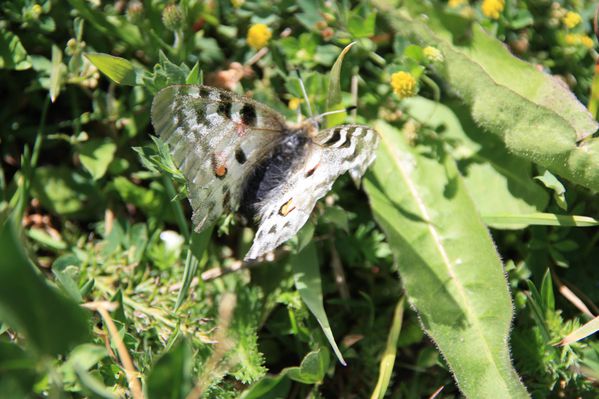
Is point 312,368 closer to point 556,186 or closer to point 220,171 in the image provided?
point 220,171

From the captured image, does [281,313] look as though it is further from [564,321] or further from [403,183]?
[564,321]

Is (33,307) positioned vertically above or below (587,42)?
above

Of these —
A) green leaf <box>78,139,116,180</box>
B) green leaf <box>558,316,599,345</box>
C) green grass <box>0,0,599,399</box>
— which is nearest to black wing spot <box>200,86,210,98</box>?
green grass <box>0,0,599,399</box>

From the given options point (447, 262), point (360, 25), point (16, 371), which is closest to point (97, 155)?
point (360, 25)

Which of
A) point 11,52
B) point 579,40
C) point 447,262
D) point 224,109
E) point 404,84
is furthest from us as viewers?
point 579,40

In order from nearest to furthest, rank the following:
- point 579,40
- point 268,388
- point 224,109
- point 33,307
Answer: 1. point 33,307
2. point 268,388
3. point 224,109
4. point 579,40

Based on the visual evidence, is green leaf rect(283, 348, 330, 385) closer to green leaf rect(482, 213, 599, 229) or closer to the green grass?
the green grass

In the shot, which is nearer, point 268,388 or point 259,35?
point 268,388
